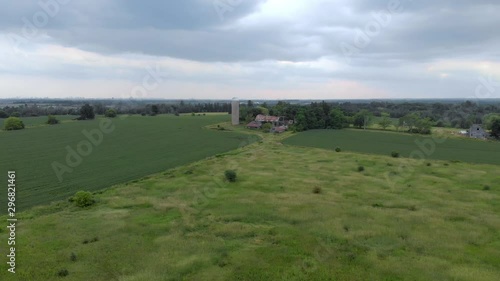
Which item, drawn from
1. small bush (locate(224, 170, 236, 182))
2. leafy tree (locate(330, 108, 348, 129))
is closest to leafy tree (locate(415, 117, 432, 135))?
leafy tree (locate(330, 108, 348, 129))

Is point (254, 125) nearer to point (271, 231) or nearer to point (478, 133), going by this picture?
point (478, 133)

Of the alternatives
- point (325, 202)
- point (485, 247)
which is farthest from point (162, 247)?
point (485, 247)

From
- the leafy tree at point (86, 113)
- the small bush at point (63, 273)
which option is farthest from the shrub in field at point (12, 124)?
the small bush at point (63, 273)

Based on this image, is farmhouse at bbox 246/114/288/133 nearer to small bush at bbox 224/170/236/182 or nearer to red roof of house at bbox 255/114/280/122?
red roof of house at bbox 255/114/280/122

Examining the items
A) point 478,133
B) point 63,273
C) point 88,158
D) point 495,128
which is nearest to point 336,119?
point 478,133

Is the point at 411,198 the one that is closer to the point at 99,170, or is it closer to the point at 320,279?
the point at 320,279

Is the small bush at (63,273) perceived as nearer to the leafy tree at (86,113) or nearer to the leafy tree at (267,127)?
the leafy tree at (267,127)
